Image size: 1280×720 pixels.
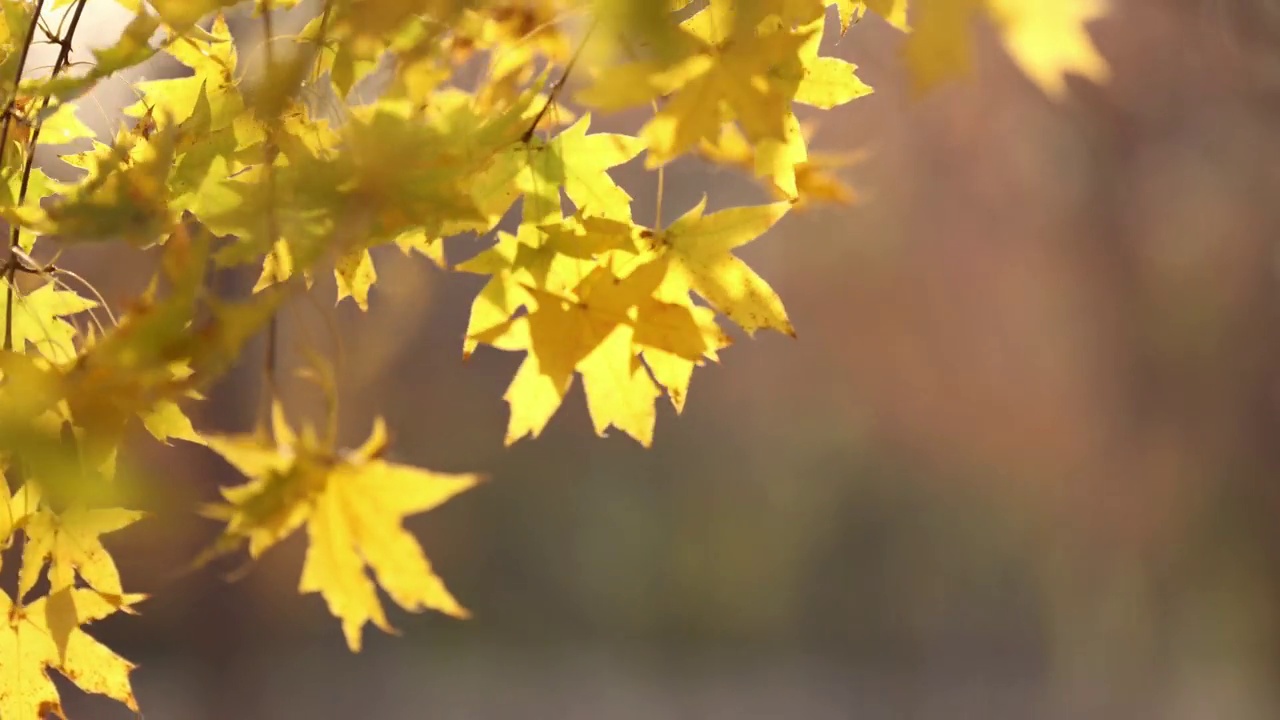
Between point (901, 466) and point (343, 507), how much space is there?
2.74 meters

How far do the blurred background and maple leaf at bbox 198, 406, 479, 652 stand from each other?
2.31 metres

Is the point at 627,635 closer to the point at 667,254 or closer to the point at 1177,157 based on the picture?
the point at 1177,157

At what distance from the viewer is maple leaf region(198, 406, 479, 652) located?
0.38 meters

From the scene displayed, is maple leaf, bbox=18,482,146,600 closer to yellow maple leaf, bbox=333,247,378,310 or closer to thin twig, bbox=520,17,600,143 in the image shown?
yellow maple leaf, bbox=333,247,378,310

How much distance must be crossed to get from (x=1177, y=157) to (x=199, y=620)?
119 inches

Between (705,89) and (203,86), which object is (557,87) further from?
(203,86)

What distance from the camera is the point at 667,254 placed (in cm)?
54

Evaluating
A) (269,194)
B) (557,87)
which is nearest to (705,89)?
(557,87)

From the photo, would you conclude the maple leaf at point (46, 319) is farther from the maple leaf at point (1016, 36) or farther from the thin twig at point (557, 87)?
the maple leaf at point (1016, 36)

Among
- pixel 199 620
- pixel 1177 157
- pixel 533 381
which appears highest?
pixel 1177 157

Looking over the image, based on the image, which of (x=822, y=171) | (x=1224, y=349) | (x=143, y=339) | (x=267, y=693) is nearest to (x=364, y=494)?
(x=143, y=339)

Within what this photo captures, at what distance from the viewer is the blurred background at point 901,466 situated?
2662 millimetres

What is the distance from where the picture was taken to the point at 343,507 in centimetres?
39

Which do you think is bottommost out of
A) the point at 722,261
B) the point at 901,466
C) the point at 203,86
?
the point at 901,466
